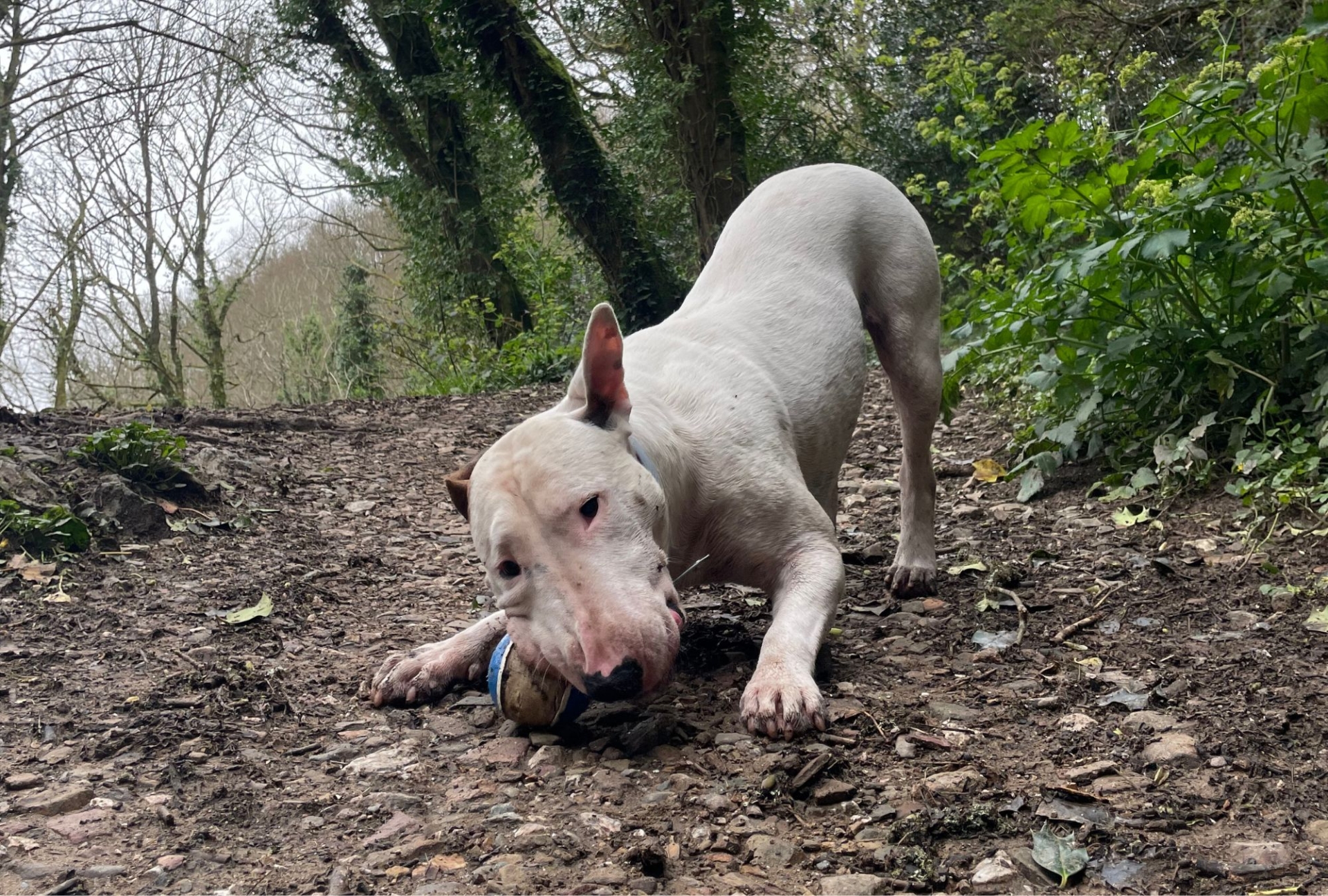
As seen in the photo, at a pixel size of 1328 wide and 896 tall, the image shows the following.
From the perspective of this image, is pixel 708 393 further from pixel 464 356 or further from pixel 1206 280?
pixel 464 356

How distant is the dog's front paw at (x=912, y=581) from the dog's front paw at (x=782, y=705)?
4.67 ft

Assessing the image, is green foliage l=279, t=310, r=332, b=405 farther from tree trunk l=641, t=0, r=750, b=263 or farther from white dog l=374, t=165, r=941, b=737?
white dog l=374, t=165, r=941, b=737

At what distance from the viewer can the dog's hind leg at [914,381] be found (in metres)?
4.22

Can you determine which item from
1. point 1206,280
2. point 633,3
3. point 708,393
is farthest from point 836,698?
point 633,3

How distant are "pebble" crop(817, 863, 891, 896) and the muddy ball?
3.03 ft

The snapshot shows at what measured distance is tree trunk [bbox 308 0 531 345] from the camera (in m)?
14.0

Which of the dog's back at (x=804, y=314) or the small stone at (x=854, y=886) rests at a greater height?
the dog's back at (x=804, y=314)

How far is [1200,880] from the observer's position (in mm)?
1898

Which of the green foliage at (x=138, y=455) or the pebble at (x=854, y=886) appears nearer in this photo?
the pebble at (x=854, y=886)

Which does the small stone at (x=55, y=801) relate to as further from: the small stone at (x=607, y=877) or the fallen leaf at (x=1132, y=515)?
the fallen leaf at (x=1132, y=515)

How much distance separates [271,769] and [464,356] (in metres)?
11.0

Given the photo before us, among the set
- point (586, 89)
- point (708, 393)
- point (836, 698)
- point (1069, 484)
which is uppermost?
point (586, 89)

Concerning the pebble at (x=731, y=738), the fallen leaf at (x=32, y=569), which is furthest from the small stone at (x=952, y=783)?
the fallen leaf at (x=32, y=569)

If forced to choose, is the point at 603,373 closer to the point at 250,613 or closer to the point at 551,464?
the point at 551,464
